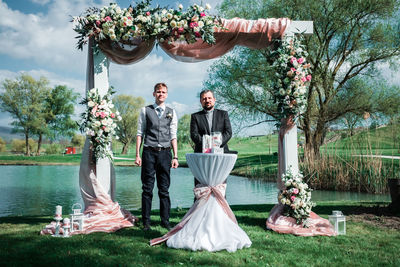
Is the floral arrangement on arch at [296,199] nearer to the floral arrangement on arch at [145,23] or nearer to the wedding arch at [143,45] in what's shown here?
the wedding arch at [143,45]

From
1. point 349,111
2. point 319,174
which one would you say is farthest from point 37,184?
point 349,111

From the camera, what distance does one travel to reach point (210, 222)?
316cm

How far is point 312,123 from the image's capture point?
11898 millimetres

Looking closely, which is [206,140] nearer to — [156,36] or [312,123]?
[156,36]

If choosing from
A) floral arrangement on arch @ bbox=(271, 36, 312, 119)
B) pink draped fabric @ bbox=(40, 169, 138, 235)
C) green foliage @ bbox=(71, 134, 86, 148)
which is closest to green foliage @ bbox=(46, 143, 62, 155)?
green foliage @ bbox=(71, 134, 86, 148)

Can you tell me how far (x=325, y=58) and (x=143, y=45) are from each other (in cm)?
943

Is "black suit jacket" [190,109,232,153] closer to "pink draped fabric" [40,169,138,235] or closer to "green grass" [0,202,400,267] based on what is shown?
"green grass" [0,202,400,267]

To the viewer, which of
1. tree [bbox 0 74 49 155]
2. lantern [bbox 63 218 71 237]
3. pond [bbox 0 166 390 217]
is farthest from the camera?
tree [bbox 0 74 49 155]

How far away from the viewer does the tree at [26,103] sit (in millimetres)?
27281

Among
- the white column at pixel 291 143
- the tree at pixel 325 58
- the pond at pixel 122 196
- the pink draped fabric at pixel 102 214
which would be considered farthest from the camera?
the tree at pixel 325 58

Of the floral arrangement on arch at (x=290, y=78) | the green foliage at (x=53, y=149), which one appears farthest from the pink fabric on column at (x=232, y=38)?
the green foliage at (x=53, y=149)

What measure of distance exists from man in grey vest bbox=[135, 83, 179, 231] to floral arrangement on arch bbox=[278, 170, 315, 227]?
5.35 ft

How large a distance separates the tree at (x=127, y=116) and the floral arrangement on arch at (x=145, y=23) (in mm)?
24255

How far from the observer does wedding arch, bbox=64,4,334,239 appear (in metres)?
4.42
